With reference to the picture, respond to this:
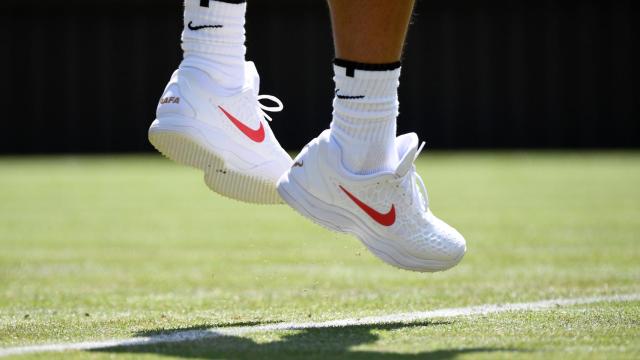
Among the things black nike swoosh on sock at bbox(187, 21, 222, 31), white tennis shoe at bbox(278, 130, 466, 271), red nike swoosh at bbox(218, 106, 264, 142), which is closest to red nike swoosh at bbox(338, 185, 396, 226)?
white tennis shoe at bbox(278, 130, 466, 271)

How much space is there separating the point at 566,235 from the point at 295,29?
12.7 m

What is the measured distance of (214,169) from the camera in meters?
2.83

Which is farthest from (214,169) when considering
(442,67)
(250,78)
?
(442,67)

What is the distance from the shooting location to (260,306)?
3.18 m

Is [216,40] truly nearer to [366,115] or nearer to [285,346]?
[366,115]

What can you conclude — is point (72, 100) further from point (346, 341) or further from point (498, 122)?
point (346, 341)

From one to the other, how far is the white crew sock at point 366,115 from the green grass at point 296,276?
36 centimetres

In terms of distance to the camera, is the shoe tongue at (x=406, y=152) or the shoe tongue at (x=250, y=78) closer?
the shoe tongue at (x=406, y=152)

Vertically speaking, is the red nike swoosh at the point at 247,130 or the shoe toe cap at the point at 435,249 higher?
→ the red nike swoosh at the point at 247,130

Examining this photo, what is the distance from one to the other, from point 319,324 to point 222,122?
50 cm

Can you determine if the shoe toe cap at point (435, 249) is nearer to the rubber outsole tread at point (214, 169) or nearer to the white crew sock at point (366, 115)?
the white crew sock at point (366, 115)

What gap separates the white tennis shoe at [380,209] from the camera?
2.58m

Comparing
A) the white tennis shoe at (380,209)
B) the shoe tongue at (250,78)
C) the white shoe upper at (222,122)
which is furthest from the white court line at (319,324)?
the shoe tongue at (250,78)

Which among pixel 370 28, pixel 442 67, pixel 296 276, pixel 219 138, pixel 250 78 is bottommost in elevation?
pixel 442 67
